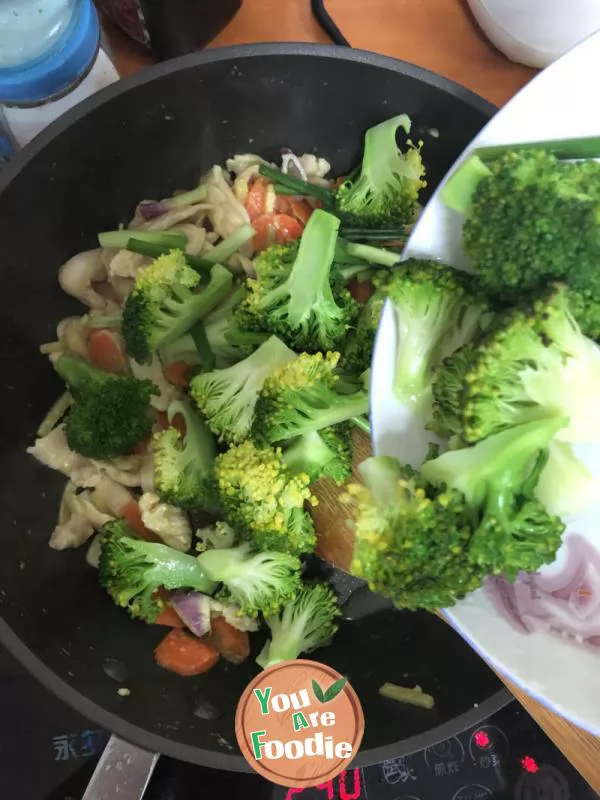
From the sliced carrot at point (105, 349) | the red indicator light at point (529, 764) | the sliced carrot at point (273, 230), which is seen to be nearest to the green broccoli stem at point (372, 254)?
the sliced carrot at point (273, 230)

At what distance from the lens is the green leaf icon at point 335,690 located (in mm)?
746

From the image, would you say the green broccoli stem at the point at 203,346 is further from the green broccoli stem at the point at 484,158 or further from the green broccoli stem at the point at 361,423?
the green broccoli stem at the point at 484,158

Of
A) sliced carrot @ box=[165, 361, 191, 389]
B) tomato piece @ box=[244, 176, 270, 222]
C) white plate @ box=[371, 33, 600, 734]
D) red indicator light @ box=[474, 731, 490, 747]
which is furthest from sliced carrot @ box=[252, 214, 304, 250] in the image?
red indicator light @ box=[474, 731, 490, 747]

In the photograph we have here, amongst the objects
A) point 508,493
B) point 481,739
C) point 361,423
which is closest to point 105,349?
point 361,423

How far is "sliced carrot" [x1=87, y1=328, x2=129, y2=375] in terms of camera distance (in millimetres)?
1055

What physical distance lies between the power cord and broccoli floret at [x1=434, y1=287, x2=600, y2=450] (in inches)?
29.9

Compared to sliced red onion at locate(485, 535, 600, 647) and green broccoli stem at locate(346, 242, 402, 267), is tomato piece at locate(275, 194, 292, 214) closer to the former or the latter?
green broccoli stem at locate(346, 242, 402, 267)

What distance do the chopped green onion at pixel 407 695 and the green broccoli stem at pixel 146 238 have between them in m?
0.69

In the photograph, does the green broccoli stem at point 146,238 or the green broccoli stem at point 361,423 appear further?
the green broccoli stem at point 146,238

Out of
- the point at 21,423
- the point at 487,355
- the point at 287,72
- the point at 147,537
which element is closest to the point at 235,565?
the point at 147,537

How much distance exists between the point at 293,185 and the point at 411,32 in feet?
1.22

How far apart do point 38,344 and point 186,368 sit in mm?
222

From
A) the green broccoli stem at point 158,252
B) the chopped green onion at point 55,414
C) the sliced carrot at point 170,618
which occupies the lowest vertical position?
the sliced carrot at point 170,618

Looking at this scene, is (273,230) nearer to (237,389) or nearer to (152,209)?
(152,209)
